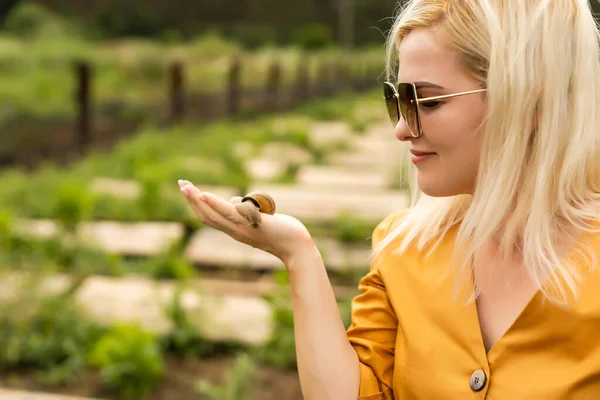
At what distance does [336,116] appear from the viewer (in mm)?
15094

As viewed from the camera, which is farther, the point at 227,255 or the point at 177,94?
the point at 177,94

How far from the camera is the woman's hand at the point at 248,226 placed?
1.64 m

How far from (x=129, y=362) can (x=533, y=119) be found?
7.35 feet

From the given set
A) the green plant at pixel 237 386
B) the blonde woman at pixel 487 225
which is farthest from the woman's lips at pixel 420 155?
the green plant at pixel 237 386

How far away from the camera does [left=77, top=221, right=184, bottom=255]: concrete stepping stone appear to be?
503 centimetres

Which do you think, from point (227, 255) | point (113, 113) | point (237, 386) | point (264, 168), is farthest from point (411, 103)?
point (113, 113)

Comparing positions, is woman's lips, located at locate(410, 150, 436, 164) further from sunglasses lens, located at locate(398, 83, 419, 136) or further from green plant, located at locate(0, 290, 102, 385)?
green plant, located at locate(0, 290, 102, 385)

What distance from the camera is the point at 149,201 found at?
5.78m

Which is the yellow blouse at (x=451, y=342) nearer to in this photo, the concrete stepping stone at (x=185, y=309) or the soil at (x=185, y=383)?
the soil at (x=185, y=383)

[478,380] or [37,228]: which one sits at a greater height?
[478,380]

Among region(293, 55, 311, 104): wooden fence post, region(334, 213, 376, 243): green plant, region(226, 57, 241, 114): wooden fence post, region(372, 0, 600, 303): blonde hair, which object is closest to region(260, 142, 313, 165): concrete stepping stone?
region(334, 213, 376, 243): green plant

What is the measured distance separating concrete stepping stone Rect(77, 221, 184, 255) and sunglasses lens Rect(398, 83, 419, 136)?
342cm

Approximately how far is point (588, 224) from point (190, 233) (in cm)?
415

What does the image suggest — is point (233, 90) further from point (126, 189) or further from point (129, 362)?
point (129, 362)
